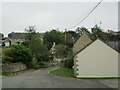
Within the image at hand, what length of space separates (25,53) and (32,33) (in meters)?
28.8

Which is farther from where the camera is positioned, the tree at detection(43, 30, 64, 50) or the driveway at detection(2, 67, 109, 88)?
the tree at detection(43, 30, 64, 50)

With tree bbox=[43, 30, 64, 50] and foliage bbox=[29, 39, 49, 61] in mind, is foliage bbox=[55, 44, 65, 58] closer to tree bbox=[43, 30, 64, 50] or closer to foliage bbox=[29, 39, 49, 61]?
foliage bbox=[29, 39, 49, 61]

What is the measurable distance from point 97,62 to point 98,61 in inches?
6.3

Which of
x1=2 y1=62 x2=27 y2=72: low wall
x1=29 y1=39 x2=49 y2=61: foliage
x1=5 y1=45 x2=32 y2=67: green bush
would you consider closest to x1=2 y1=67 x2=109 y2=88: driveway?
x1=2 y1=62 x2=27 y2=72: low wall

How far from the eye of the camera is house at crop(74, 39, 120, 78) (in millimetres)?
22609

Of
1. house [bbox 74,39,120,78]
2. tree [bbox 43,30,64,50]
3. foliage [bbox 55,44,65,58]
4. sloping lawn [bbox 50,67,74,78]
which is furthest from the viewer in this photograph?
tree [bbox 43,30,64,50]

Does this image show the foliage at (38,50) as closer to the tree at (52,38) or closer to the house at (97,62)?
the tree at (52,38)

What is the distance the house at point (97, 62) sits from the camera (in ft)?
74.2

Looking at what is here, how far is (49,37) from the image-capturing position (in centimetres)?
7431

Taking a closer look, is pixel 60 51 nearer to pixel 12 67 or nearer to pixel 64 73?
pixel 12 67

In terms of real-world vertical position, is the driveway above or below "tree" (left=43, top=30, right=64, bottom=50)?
below

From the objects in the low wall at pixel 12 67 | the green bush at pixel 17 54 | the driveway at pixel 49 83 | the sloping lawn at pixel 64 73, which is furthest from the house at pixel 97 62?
the green bush at pixel 17 54

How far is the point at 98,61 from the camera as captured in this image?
22.8 metres

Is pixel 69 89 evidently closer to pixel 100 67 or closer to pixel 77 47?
pixel 100 67
